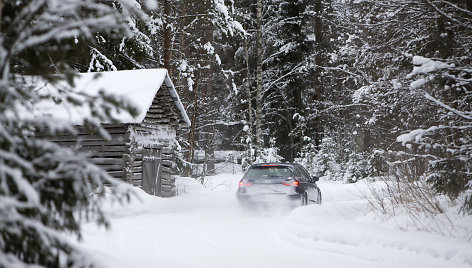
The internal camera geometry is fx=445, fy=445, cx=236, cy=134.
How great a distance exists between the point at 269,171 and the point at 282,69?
18.1 metres

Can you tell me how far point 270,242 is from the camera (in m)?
8.67

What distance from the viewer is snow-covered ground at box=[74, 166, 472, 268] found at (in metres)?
6.50

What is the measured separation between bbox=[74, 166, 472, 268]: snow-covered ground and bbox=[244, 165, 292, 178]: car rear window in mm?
1133

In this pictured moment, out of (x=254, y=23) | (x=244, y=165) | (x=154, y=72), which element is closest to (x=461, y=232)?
(x=154, y=72)

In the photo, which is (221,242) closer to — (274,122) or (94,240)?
(94,240)

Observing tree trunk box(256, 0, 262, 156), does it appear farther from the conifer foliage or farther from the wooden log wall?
the conifer foliage

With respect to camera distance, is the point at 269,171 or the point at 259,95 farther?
the point at 259,95

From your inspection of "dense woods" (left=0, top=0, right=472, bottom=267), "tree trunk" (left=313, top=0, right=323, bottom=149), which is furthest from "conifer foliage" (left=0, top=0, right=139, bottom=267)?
"tree trunk" (left=313, top=0, right=323, bottom=149)

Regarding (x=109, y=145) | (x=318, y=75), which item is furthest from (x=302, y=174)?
(x=318, y=75)

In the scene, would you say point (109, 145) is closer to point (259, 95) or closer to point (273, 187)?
point (273, 187)

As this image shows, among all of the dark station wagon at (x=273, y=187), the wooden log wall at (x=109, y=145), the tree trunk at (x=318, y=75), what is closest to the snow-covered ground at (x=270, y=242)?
the dark station wagon at (x=273, y=187)

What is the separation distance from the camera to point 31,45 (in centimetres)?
301

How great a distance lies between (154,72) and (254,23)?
12.3 metres

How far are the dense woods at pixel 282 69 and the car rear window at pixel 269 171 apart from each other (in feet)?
9.81
